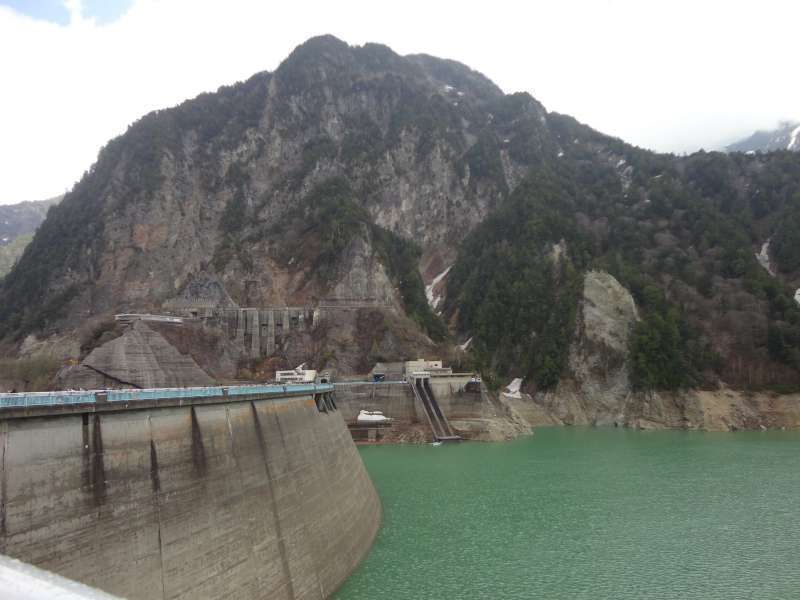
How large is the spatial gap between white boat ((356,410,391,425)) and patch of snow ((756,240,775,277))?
80005 millimetres

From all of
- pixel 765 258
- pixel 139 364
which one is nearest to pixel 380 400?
pixel 139 364

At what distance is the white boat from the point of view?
64562 millimetres

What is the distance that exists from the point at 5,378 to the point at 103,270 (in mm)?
59905

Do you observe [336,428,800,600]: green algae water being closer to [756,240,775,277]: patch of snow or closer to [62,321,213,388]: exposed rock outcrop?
[62,321,213,388]: exposed rock outcrop

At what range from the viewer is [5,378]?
46.3 metres

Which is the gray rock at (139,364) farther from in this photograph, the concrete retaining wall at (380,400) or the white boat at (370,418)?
the concrete retaining wall at (380,400)

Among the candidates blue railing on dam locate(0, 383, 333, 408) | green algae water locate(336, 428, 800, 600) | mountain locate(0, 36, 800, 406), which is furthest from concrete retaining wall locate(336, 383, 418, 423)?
blue railing on dam locate(0, 383, 333, 408)

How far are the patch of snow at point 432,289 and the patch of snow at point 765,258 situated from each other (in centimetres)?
6246

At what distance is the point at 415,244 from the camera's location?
133m

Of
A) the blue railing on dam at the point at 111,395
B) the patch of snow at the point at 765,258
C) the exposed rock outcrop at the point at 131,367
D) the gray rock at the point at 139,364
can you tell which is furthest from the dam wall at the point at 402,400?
the patch of snow at the point at 765,258

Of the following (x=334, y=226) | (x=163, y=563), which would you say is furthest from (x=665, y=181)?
(x=163, y=563)

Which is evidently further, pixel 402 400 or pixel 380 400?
pixel 380 400

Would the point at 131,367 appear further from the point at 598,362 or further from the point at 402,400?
the point at 598,362

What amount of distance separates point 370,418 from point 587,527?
3778 centimetres
